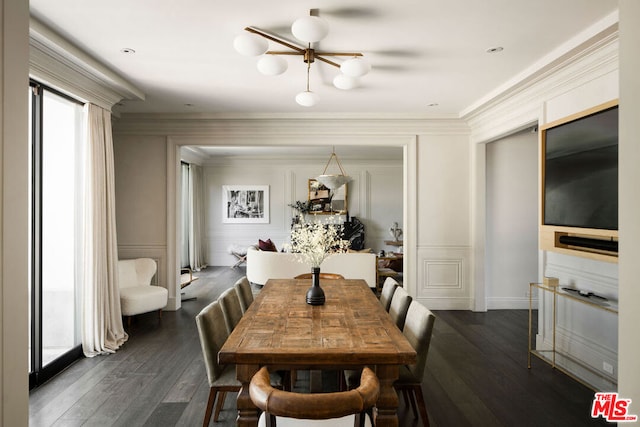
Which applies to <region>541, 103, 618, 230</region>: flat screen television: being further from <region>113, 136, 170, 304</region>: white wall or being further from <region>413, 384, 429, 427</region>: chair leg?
<region>113, 136, 170, 304</region>: white wall

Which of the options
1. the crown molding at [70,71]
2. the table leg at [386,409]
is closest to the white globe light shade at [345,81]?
the crown molding at [70,71]

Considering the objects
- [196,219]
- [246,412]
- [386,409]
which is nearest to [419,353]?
[386,409]

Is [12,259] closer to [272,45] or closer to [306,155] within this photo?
[272,45]

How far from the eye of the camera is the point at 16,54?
1.11 metres

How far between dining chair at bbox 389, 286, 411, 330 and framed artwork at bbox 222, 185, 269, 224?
6487mm

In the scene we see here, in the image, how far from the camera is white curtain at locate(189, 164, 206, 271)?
8469 millimetres

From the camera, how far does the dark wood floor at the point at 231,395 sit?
2.52m

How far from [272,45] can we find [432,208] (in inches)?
132

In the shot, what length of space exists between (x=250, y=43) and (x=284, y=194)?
6.76 m

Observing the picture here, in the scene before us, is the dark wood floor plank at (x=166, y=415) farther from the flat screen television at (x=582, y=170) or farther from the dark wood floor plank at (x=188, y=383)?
the flat screen television at (x=582, y=170)

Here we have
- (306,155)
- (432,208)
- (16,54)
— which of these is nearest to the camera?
(16,54)

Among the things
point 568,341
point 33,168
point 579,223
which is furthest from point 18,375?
point 568,341

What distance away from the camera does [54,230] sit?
333cm

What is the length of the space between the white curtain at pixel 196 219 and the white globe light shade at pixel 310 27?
6791 mm
